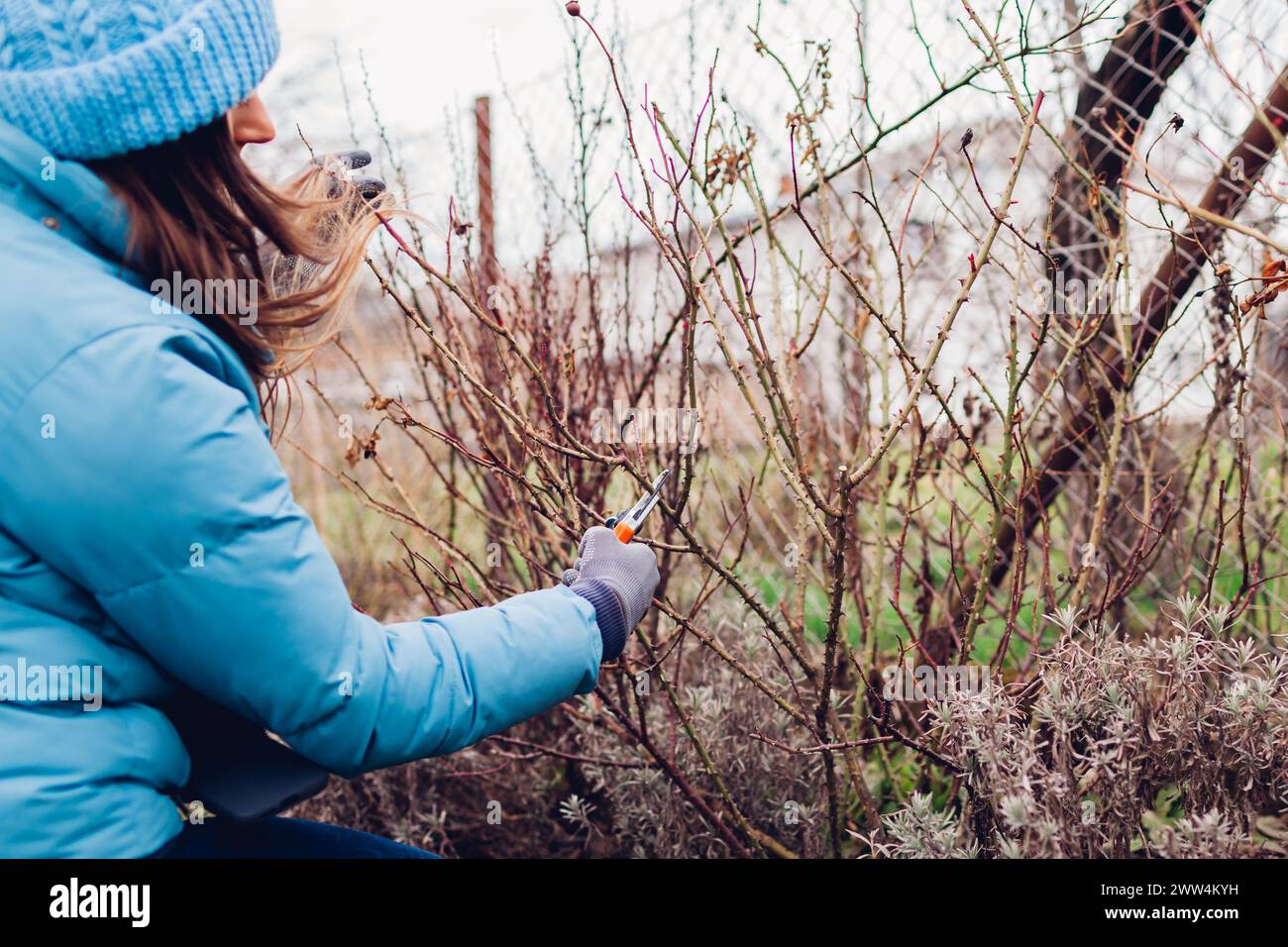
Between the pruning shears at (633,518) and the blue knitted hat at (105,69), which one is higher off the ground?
the blue knitted hat at (105,69)

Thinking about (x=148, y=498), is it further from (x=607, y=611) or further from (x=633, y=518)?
(x=633, y=518)

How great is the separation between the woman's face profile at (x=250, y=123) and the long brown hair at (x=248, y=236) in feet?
0.08

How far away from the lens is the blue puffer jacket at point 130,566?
1.05 meters

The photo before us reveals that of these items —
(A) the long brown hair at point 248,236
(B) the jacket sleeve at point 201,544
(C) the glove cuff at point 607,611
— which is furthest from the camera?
(C) the glove cuff at point 607,611

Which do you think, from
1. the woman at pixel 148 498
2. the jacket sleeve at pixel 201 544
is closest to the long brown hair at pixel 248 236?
the woman at pixel 148 498

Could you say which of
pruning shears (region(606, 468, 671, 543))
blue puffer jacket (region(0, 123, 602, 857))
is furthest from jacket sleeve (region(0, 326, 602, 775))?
pruning shears (region(606, 468, 671, 543))

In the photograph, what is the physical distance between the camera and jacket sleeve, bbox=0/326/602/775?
104cm

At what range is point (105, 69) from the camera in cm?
110

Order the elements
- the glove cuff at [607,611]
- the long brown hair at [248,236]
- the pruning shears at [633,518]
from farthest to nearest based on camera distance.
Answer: the pruning shears at [633,518], the glove cuff at [607,611], the long brown hair at [248,236]

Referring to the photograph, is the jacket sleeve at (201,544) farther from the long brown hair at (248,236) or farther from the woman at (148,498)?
the long brown hair at (248,236)

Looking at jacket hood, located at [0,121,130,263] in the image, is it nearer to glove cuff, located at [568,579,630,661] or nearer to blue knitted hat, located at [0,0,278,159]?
blue knitted hat, located at [0,0,278,159]
